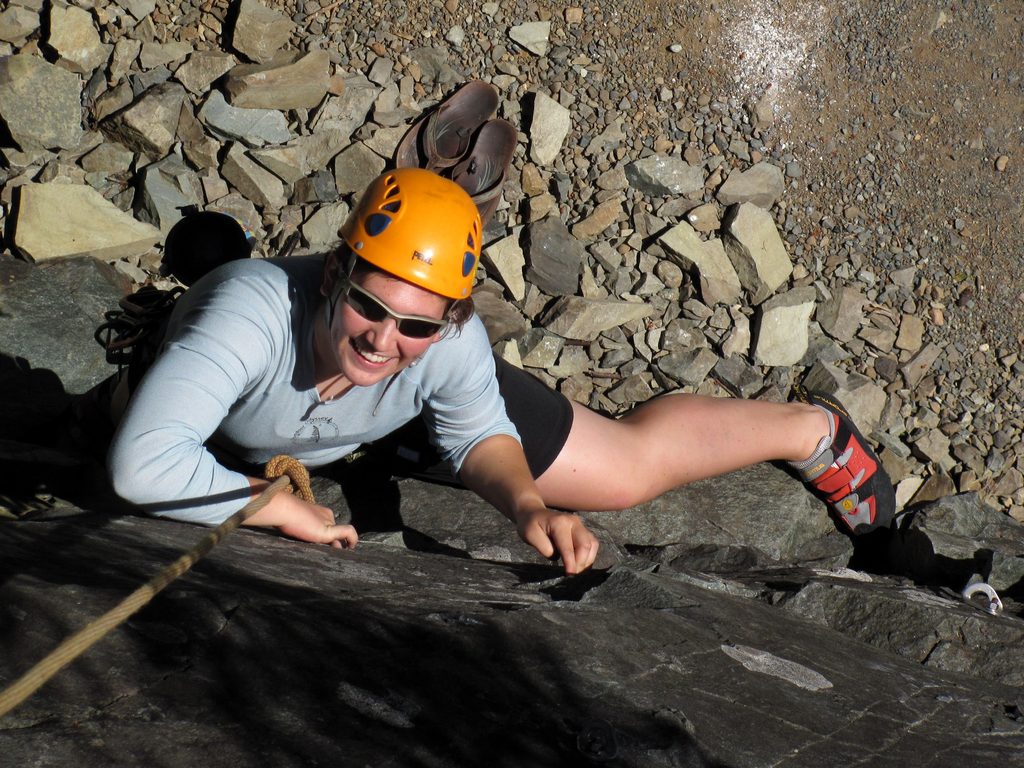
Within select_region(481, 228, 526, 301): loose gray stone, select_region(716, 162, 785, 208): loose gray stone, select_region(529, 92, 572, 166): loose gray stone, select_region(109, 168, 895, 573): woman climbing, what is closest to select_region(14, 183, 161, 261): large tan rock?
select_region(481, 228, 526, 301): loose gray stone

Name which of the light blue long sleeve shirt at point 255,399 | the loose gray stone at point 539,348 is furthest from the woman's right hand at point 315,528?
the loose gray stone at point 539,348

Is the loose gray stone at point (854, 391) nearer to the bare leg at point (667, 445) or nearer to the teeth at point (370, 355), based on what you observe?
the bare leg at point (667, 445)

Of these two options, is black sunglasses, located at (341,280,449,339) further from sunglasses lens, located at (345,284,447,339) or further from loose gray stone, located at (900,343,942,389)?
loose gray stone, located at (900,343,942,389)

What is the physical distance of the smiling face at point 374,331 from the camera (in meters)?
2.84

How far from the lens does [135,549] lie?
2.53 meters

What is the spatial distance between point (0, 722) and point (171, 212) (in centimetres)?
401

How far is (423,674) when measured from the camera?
Result: 2109 millimetres

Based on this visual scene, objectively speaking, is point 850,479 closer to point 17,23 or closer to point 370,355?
point 370,355

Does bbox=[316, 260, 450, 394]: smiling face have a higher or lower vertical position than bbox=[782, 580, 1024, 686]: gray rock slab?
higher

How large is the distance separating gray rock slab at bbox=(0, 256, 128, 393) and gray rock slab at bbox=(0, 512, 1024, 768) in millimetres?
1967

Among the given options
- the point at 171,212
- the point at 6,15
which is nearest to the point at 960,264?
the point at 171,212

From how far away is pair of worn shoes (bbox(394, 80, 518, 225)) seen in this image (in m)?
5.28

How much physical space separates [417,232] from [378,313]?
10.3 inches

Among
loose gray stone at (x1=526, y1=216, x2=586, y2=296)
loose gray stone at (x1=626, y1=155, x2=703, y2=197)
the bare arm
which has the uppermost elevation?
loose gray stone at (x1=626, y1=155, x2=703, y2=197)
